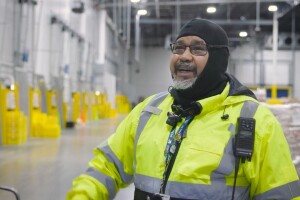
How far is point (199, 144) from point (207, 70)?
0.34 metres

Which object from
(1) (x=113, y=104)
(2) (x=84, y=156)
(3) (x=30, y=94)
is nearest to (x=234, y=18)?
(1) (x=113, y=104)

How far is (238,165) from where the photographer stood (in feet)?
5.44

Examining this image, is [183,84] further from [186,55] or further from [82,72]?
[82,72]

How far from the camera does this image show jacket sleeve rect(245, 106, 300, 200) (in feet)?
5.41

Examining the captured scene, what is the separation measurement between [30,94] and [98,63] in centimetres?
1082

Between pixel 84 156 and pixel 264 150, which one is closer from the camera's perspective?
pixel 264 150

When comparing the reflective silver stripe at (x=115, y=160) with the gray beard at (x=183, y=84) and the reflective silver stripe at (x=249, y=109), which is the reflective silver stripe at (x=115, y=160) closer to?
the gray beard at (x=183, y=84)

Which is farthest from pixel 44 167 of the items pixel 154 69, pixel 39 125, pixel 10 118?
pixel 154 69

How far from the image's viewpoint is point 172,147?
174 centimetres

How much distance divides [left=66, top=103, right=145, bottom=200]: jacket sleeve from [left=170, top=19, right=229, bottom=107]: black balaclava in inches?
10.5

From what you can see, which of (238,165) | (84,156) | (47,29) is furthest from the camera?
(47,29)

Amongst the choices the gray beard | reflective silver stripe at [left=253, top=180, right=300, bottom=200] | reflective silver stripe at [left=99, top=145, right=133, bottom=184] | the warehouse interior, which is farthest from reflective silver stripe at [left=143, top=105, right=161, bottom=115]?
the warehouse interior

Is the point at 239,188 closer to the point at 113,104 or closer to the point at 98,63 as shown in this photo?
the point at 98,63

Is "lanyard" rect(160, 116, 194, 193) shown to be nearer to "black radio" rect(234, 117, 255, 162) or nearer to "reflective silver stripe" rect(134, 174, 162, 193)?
"reflective silver stripe" rect(134, 174, 162, 193)
